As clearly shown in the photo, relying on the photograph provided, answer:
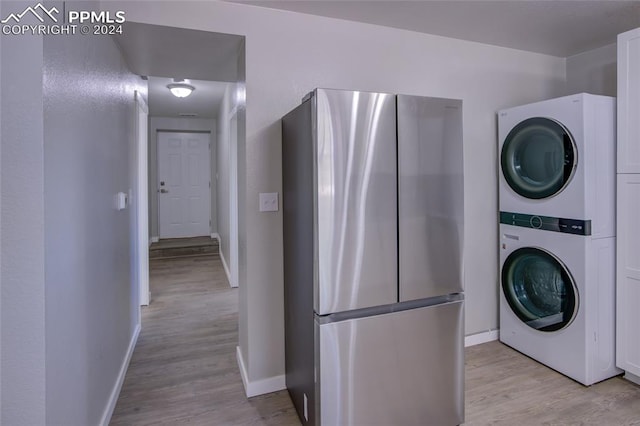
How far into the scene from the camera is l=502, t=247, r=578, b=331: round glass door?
2.34 metres

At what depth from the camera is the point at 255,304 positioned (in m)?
2.26

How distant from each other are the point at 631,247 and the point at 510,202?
77cm

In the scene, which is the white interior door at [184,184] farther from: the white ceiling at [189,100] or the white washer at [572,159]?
the white washer at [572,159]

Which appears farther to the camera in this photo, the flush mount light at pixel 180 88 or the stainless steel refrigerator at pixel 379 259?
the flush mount light at pixel 180 88

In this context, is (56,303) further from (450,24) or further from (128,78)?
(450,24)

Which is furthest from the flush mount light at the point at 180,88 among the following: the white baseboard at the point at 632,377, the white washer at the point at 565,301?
the white baseboard at the point at 632,377

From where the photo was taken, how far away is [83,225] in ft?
5.19

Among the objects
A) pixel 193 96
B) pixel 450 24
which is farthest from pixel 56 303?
pixel 193 96

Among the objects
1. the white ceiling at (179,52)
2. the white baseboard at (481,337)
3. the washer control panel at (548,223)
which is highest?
the white ceiling at (179,52)

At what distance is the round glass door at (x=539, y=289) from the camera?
7.67ft

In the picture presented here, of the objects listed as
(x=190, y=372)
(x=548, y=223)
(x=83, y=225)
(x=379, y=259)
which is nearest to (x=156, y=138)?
(x=190, y=372)

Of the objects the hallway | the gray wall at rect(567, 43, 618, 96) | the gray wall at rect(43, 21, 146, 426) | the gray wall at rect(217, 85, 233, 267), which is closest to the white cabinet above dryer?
the gray wall at rect(567, 43, 618, 96)

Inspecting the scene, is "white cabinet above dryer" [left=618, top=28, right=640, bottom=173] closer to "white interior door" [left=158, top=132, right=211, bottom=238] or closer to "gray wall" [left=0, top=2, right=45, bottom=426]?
"gray wall" [left=0, top=2, right=45, bottom=426]

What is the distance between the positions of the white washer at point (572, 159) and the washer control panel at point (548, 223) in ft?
0.11
